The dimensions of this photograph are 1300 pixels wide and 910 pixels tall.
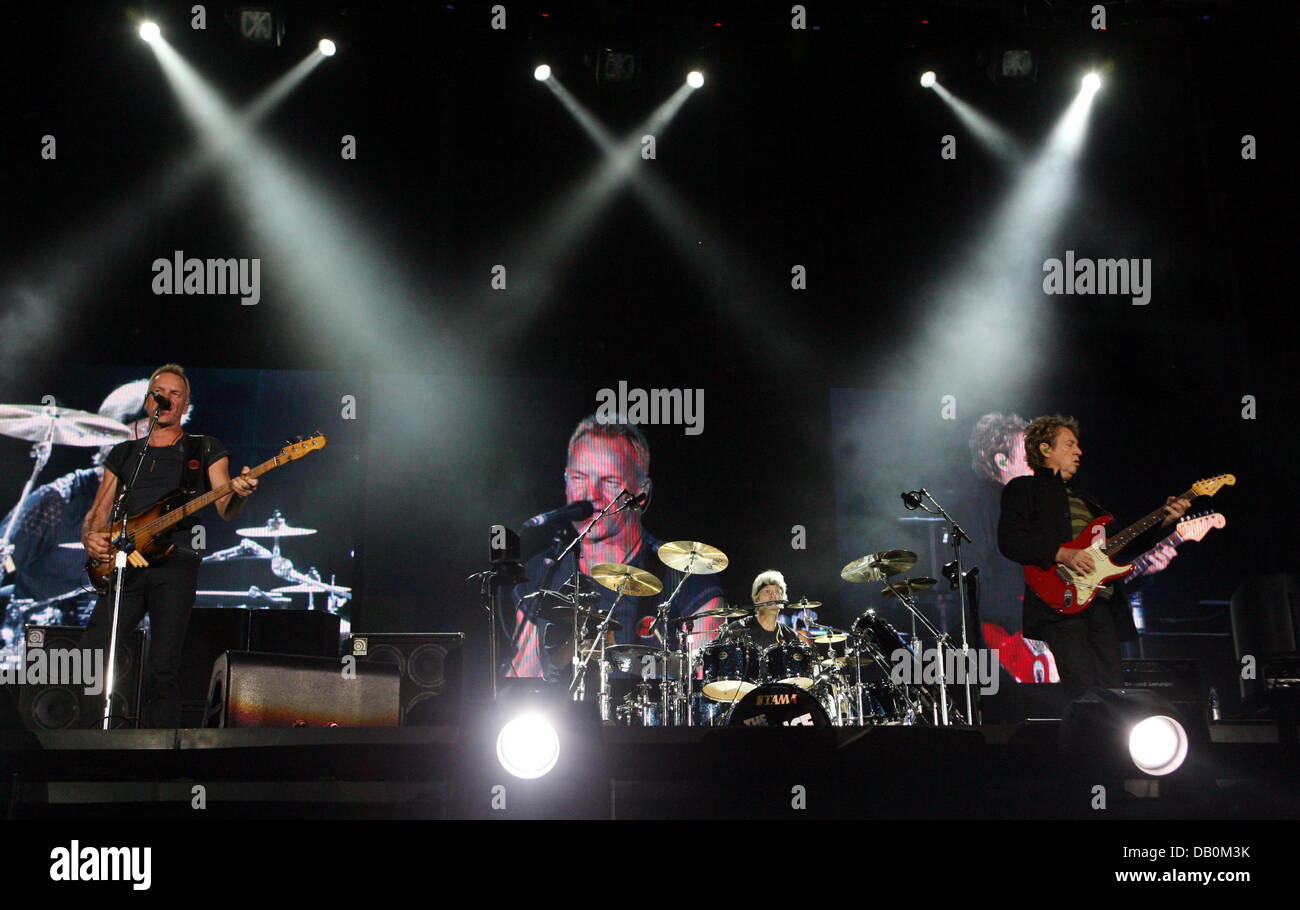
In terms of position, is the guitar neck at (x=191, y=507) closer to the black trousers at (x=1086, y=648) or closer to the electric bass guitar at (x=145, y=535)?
the electric bass guitar at (x=145, y=535)

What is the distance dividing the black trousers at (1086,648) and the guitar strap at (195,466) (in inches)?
141

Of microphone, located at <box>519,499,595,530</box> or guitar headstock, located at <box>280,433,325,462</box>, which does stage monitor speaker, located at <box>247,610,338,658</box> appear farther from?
microphone, located at <box>519,499,595,530</box>

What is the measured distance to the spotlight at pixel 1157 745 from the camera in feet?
9.36

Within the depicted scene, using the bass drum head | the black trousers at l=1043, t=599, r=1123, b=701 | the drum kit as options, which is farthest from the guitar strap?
the black trousers at l=1043, t=599, r=1123, b=701

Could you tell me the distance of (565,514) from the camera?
25.6 ft

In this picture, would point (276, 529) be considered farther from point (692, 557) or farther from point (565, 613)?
point (692, 557)

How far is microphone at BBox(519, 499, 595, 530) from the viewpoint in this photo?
7734 millimetres

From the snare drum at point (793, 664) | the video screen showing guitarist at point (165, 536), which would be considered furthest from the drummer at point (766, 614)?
the video screen showing guitarist at point (165, 536)

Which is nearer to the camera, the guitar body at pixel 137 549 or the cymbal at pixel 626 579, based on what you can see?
the guitar body at pixel 137 549

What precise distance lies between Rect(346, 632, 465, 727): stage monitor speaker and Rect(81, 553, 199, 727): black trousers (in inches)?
53.6

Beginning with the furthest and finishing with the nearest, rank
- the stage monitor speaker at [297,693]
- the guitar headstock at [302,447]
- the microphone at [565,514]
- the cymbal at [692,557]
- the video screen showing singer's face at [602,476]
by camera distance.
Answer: the video screen showing singer's face at [602,476] → the microphone at [565,514] → the cymbal at [692,557] → the guitar headstock at [302,447] → the stage monitor speaker at [297,693]

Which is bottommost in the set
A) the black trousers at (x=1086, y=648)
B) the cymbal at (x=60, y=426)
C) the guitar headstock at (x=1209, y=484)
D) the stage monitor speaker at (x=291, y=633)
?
the black trousers at (x=1086, y=648)
